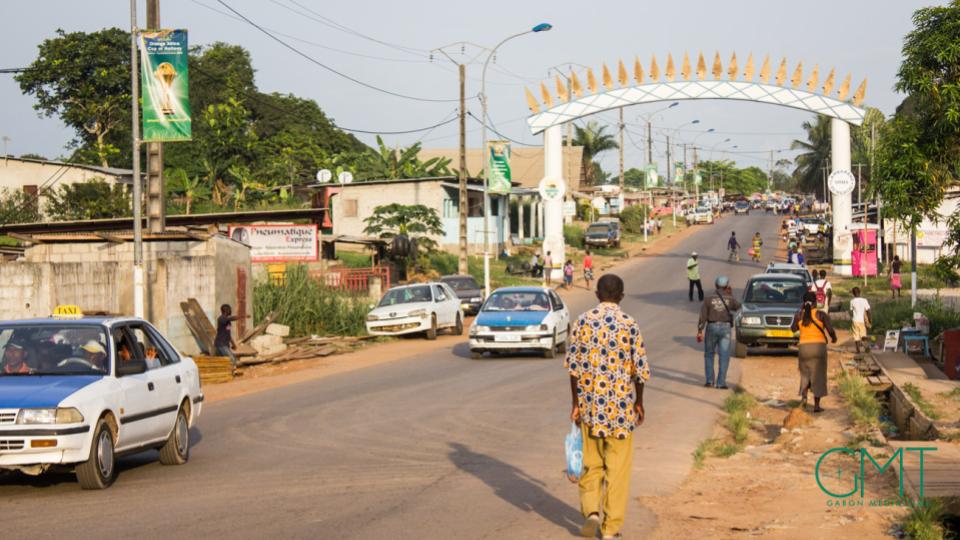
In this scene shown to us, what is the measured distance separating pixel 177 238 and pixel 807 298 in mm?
15707

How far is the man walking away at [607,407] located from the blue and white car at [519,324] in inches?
685

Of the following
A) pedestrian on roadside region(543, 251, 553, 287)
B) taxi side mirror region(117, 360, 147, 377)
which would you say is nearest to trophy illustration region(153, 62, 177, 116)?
taxi side mirror region(117, 360, 147, 377)

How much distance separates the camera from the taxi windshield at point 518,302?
87.3 ft

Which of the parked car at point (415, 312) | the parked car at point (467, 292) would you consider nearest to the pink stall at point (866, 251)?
the parked car at point (467, 292)

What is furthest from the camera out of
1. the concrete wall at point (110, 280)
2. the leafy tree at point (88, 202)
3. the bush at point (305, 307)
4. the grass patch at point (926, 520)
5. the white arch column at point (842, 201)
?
the white arch column at point (842, 201)

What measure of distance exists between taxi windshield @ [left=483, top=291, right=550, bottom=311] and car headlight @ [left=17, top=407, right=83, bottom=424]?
17.2m

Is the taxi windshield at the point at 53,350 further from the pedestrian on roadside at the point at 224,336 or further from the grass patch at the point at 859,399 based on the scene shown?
the pedestrian on roadside at the point at 224,336

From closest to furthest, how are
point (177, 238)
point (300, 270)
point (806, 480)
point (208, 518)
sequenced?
1. point (208, 518)
2. point (806, 480)
3. point (177, 238)
4. point (300, 270)

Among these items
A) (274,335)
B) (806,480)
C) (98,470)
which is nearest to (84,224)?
(274,335)

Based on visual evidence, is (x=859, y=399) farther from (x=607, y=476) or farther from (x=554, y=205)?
(x=554, y=205)

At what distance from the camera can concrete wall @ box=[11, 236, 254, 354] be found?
25312 mm

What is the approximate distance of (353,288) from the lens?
40.6 metres

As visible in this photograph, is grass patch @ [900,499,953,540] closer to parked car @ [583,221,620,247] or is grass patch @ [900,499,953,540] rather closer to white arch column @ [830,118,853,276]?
white arch column @ [830,118,853,276]

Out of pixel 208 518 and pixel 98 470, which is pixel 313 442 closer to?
pixel 98 470
